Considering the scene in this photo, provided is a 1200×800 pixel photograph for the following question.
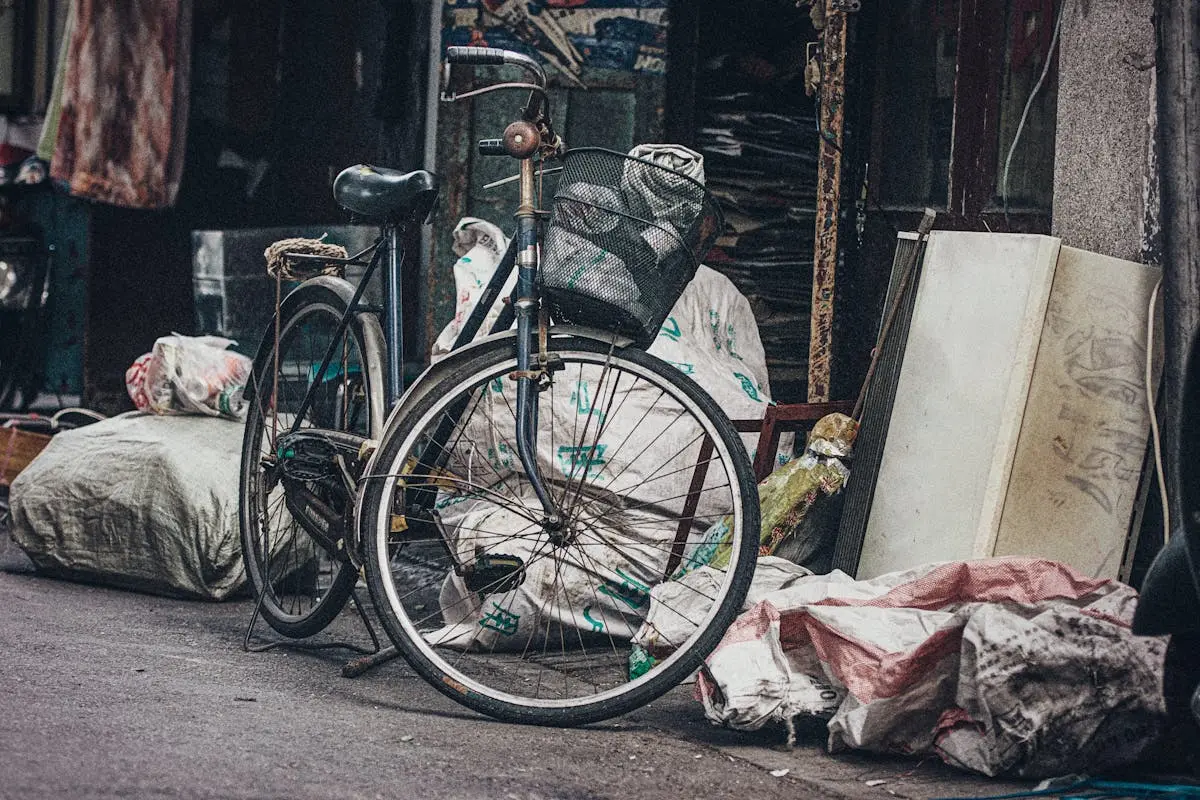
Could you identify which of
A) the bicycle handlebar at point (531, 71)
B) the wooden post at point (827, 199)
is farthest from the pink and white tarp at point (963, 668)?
the wooden post at point (827, 199)

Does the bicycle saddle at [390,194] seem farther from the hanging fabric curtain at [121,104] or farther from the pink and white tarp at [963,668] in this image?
the hanging fabric curtain at [121,104]

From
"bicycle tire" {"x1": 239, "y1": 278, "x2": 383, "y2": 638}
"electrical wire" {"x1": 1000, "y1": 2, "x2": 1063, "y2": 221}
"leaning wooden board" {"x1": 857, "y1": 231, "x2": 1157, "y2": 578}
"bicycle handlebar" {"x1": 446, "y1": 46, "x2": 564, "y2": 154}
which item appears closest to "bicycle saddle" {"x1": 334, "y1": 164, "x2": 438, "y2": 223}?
"bicycle tire" {"x1": 239, "y1": 278, "x2": 383, "y2": 638}

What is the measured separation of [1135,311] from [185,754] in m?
2.82

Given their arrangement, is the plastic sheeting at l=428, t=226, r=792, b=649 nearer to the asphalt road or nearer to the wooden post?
the wooden post

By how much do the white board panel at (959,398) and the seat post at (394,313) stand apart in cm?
155

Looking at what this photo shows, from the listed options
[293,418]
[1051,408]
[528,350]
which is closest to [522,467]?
[528,350]

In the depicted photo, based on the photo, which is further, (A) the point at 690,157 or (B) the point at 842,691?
(A) the point at 690,157

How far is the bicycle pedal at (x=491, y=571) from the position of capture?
409 cm

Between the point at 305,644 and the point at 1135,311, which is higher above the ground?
the point at 1135,311

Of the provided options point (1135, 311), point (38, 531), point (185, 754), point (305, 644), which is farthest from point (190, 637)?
point (1135, 311)

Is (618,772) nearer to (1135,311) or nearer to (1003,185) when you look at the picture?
(1135,311)

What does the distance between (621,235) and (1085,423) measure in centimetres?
154

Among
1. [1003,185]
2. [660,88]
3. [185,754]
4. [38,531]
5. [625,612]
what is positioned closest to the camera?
[185,754]

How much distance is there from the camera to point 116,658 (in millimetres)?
4422
